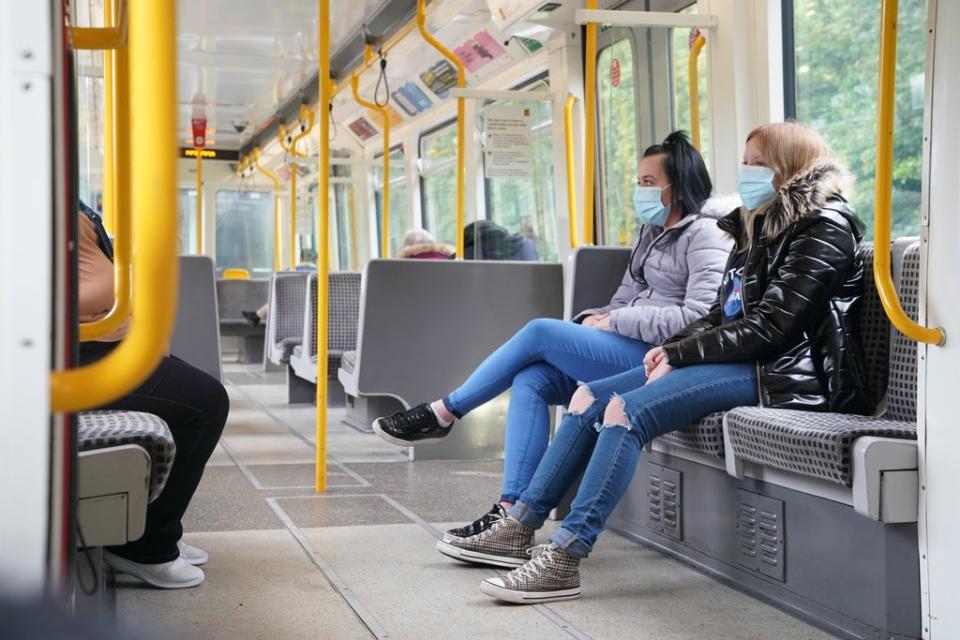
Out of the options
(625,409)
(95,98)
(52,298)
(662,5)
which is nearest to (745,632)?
(625,409)

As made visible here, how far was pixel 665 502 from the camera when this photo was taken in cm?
324

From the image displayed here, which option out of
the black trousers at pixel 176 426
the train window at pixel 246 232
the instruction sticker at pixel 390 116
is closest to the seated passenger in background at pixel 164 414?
the black trousers at pixel 176 426

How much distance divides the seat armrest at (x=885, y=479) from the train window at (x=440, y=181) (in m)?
7.45

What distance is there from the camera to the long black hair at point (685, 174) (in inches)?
143

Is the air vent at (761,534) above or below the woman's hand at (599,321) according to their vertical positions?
below

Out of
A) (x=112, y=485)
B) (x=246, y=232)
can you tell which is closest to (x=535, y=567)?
(x=112, y=485)

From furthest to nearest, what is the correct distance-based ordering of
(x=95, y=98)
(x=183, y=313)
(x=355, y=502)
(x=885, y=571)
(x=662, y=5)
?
1. (x=95, y=98)
2. (x=662, y=5)
3. (x=183, y=313)
4. (x=355, y=502)
5. (x=885, y=571)

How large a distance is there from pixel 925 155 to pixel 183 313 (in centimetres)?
339

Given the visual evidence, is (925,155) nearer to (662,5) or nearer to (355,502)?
(355,502)

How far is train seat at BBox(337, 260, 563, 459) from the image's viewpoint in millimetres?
5121

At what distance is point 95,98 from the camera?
26.0 ft

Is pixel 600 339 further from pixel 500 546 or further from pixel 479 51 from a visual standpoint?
pixel 479 51

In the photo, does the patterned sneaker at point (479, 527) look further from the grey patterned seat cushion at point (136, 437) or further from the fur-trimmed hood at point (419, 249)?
the fur-trimmed hood at point (419, 249)

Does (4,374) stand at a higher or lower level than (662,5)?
lower
